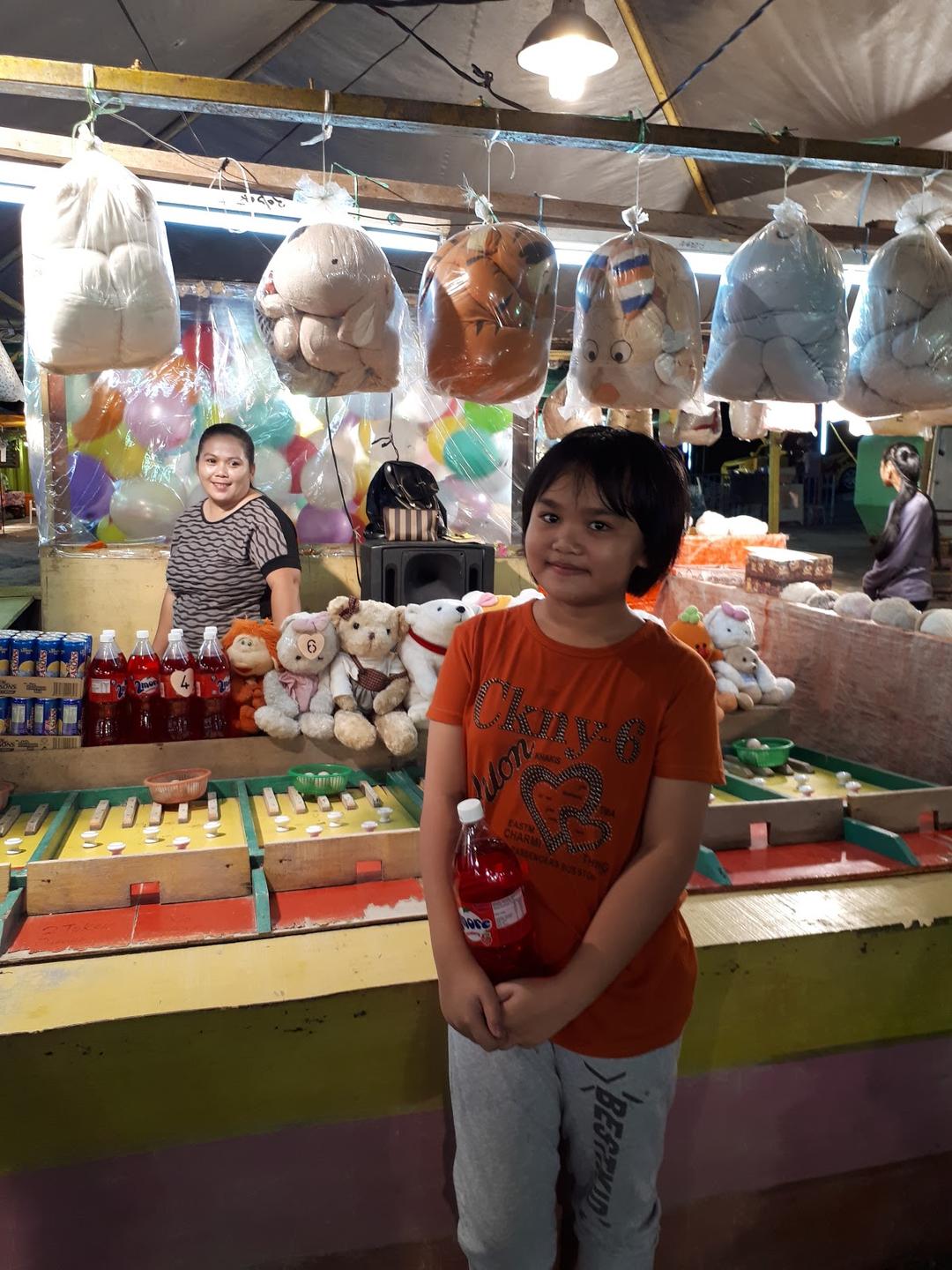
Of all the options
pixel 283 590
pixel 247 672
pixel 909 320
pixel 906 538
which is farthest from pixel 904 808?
pixel 906 538

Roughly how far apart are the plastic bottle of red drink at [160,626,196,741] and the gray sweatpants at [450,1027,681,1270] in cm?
139

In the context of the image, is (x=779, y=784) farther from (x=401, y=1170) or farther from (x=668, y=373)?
(x=401, y=1170)

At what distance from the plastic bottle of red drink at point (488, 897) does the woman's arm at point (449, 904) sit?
0.10ft

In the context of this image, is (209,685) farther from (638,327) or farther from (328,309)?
(638,327)

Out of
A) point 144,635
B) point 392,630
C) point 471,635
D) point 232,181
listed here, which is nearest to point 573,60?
point 232,181

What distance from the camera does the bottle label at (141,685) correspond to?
2.36 metres

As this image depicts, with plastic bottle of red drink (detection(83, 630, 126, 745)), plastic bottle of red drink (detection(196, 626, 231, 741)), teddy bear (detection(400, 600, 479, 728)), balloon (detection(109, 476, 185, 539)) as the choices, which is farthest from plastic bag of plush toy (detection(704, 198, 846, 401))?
balloon (detection(109, 476, 185, 539))

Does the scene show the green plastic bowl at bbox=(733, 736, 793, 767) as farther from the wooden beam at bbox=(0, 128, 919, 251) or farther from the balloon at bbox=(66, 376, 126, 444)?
the balloon at bbox=(66, 376, 126, 444)

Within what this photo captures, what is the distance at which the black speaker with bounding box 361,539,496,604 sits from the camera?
4.38m

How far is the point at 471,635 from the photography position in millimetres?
1339

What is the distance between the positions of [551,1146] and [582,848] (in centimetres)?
44

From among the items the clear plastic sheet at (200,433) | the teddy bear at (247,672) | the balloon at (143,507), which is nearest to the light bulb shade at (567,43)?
the clear plastic sheet at (200,433)

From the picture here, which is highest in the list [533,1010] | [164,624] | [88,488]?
[88,488]

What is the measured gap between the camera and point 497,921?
1146 mm
